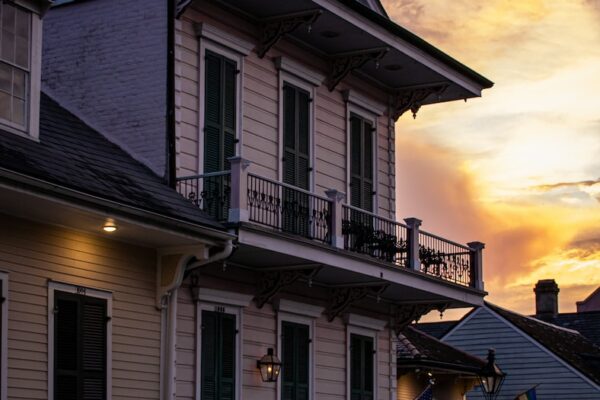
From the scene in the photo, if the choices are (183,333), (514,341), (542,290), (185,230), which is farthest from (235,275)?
(542,290)

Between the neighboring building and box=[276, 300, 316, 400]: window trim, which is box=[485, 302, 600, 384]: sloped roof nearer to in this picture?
the neighboring building

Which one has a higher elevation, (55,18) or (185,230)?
(55,18)

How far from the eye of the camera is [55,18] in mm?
22266

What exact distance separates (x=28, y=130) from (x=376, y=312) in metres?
10.1

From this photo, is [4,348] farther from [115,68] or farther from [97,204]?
[115,68]

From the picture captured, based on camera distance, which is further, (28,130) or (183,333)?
(183,333)

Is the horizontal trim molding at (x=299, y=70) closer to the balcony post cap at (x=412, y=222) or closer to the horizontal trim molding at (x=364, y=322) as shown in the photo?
the balcony post cap at (x=412, y=222)

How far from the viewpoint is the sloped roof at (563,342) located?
4553 centimetres

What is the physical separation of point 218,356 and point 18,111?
5434 mm

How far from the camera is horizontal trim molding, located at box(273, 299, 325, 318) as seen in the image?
22641mm

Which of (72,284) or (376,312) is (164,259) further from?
(376,312)

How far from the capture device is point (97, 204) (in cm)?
1689

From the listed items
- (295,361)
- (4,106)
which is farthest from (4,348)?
(295,361)

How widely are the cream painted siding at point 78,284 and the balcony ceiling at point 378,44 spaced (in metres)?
5.04
